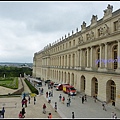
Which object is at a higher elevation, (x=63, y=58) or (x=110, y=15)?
(x=110, y=15)

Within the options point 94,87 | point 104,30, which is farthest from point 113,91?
point 104,30

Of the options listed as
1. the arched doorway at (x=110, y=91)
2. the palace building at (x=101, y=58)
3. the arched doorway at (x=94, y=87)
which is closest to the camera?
the palace building at (x=101, y=58)

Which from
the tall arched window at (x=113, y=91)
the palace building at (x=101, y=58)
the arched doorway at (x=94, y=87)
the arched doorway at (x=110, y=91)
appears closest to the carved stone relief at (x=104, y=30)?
the palace building at (x=101, y=58)

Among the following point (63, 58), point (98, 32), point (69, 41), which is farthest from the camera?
point (63, 58)

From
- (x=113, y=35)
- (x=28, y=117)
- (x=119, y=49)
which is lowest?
(x=28, y=117)

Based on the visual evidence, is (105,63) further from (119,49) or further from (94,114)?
(94,114)

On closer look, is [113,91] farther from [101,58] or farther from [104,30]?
[104,30]

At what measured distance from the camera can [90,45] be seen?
32.5m

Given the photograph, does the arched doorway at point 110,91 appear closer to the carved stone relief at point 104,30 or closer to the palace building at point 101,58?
the palace building at point 101,58

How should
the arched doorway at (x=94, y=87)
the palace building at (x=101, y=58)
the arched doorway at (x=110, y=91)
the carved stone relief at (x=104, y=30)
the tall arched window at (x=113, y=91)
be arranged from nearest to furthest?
the palace building at (x=101, y=58) < the tall arched window at (x=113, y=91) < the arched doorway at (x=110, y=91) < the carved stone relief at (x=104, y=30) < the arched doorway at (x=94, y=87)

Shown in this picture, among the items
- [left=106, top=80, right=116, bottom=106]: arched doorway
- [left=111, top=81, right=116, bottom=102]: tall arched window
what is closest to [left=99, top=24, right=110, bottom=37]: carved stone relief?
[left=106, top=80, right=116, bottom=106]: arched doorway

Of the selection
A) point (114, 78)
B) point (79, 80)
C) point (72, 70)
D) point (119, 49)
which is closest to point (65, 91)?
point (79, 80)

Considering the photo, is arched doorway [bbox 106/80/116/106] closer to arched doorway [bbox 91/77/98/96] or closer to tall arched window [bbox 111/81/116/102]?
tall arched window [bbox 111/81/116/102]

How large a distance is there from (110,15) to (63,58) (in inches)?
1185
